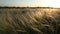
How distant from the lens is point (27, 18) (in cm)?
126

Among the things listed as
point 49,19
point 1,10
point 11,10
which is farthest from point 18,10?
point 49,19

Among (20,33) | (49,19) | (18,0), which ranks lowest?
(20,33)

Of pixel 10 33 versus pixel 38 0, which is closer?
pixel 10 33

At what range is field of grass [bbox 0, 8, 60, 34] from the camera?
1.22 m

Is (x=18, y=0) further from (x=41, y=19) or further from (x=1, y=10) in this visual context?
(x=41, y=19)

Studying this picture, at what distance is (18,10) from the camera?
126 cm

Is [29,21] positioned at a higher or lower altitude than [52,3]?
lower

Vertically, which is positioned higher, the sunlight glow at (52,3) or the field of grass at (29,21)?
the sunlight glow at (52,3)

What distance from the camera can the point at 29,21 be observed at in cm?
125

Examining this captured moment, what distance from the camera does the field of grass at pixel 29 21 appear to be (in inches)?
48.1

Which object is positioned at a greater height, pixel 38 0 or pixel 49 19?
pixel 38 0

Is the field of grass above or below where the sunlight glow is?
below

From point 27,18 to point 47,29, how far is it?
0.77 feet

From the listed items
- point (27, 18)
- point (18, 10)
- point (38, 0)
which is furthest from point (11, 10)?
point (38, 0)
